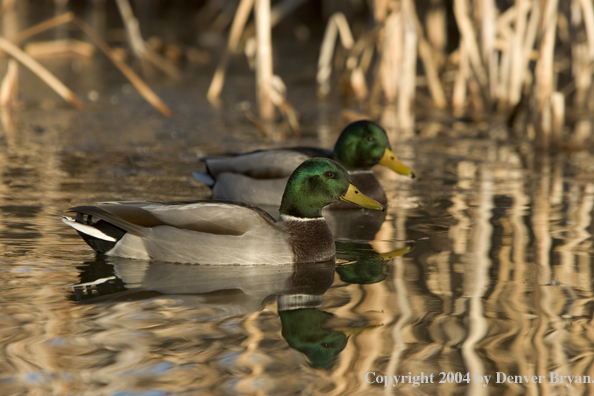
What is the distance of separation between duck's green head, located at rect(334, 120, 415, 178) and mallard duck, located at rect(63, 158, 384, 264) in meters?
2.28

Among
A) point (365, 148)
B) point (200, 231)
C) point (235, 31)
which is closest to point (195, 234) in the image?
point (200, 231)

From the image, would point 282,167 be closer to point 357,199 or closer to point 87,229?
point 357,199

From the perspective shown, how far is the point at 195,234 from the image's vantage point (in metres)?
5.58

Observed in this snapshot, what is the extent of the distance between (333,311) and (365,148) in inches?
130

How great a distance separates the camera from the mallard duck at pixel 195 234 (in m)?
5.57

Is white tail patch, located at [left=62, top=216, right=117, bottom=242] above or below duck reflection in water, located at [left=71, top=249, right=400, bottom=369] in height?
above

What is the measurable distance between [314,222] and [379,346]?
1697 mm

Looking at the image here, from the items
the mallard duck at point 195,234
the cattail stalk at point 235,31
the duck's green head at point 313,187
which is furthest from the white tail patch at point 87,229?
the cattail stalk at point 235,31

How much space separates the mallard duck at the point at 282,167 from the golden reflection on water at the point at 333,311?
30 cm

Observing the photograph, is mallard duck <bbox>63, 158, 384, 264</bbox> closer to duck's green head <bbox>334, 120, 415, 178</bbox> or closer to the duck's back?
the duck's back

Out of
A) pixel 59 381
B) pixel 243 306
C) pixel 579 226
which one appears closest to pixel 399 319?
pixel 243 306

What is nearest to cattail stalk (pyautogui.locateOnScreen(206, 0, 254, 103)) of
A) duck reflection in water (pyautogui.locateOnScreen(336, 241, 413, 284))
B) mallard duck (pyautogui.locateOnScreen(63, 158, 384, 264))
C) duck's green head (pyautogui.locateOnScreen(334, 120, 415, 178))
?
duck's green head (pyautogui.locateOnScreen(334, 120, 415, 178))

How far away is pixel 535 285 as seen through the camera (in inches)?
211

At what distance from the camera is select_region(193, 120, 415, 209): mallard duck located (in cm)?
768
